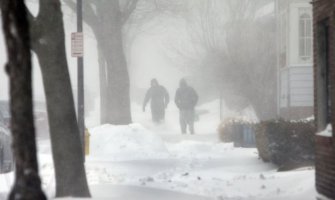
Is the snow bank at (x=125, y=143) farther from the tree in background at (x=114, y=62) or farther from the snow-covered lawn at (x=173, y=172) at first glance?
the tree in background at (x=114, y=62)

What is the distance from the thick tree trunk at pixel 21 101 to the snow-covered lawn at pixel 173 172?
418 cm

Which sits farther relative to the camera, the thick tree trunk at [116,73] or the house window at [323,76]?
the thick tree trunk at [116,73]

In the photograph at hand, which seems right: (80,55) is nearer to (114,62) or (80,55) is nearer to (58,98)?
(58,98)

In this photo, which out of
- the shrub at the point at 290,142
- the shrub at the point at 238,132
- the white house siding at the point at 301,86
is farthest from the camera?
the white house siding at the point at 301,86

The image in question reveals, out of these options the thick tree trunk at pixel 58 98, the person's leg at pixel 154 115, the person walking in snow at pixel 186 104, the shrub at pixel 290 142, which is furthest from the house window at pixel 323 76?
the person's leg at pixel 154 115

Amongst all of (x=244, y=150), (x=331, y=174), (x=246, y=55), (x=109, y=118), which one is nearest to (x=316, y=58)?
(x=331, y=174)

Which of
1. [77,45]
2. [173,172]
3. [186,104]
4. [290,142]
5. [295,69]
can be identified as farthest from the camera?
[186,104]

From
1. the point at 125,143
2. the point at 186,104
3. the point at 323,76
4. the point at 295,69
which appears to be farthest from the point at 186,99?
the point at 323,76

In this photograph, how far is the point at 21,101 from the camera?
19.3 ft

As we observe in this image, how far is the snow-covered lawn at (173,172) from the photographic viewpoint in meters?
11.7

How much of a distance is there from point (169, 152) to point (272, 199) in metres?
9.27

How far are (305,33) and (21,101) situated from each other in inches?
736

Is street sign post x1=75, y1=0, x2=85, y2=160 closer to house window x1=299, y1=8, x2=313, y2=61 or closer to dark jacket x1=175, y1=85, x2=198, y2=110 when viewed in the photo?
house window x1=299, y1=8, x2=313, y2=61

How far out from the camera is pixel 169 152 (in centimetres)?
2034
